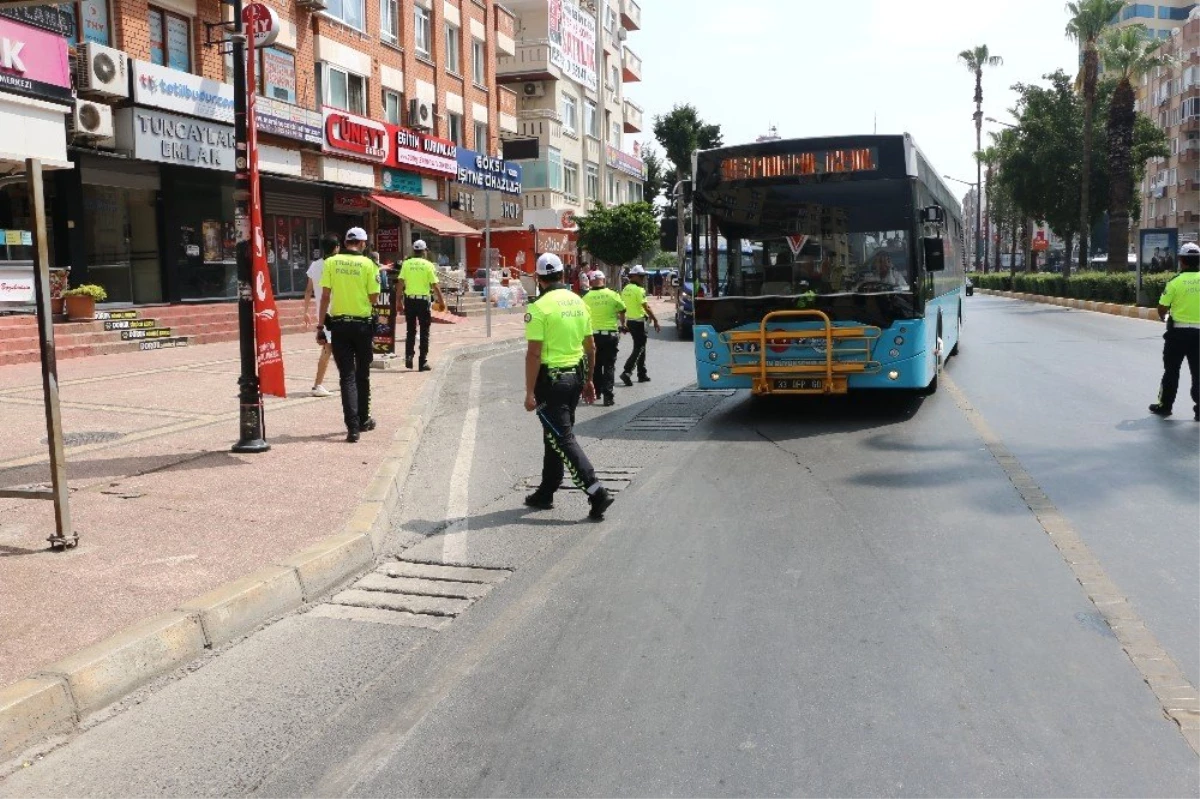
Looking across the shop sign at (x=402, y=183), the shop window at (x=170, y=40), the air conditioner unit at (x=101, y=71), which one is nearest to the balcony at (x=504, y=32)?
the shop sign at (x=402, y=183)

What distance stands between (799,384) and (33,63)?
13519mm

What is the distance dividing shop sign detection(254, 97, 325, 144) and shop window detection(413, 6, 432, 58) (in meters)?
8.69

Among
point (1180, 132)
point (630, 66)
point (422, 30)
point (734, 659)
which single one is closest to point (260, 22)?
point (734, 659)

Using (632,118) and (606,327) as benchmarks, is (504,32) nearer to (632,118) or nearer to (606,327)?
(632,118)

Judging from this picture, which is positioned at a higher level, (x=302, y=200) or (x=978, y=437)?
(x=302, y=200)

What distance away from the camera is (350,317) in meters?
9.98

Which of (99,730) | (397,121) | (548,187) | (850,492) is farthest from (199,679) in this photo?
(548,187)

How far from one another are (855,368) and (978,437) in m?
1.64

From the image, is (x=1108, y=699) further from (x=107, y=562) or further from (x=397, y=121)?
(x=397, y=121)

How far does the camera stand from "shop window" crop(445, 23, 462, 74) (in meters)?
38.1

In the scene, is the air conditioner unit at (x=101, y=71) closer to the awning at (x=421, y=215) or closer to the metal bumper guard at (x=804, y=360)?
→ the awning at (x=421, y=215)

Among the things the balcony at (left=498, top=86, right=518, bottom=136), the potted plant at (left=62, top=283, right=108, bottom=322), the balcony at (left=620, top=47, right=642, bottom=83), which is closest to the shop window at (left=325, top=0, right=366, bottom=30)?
the balcony at (left=498, top=86, right=518, bottom=136)

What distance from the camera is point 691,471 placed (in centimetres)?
893

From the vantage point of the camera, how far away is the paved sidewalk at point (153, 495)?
5113 mm
